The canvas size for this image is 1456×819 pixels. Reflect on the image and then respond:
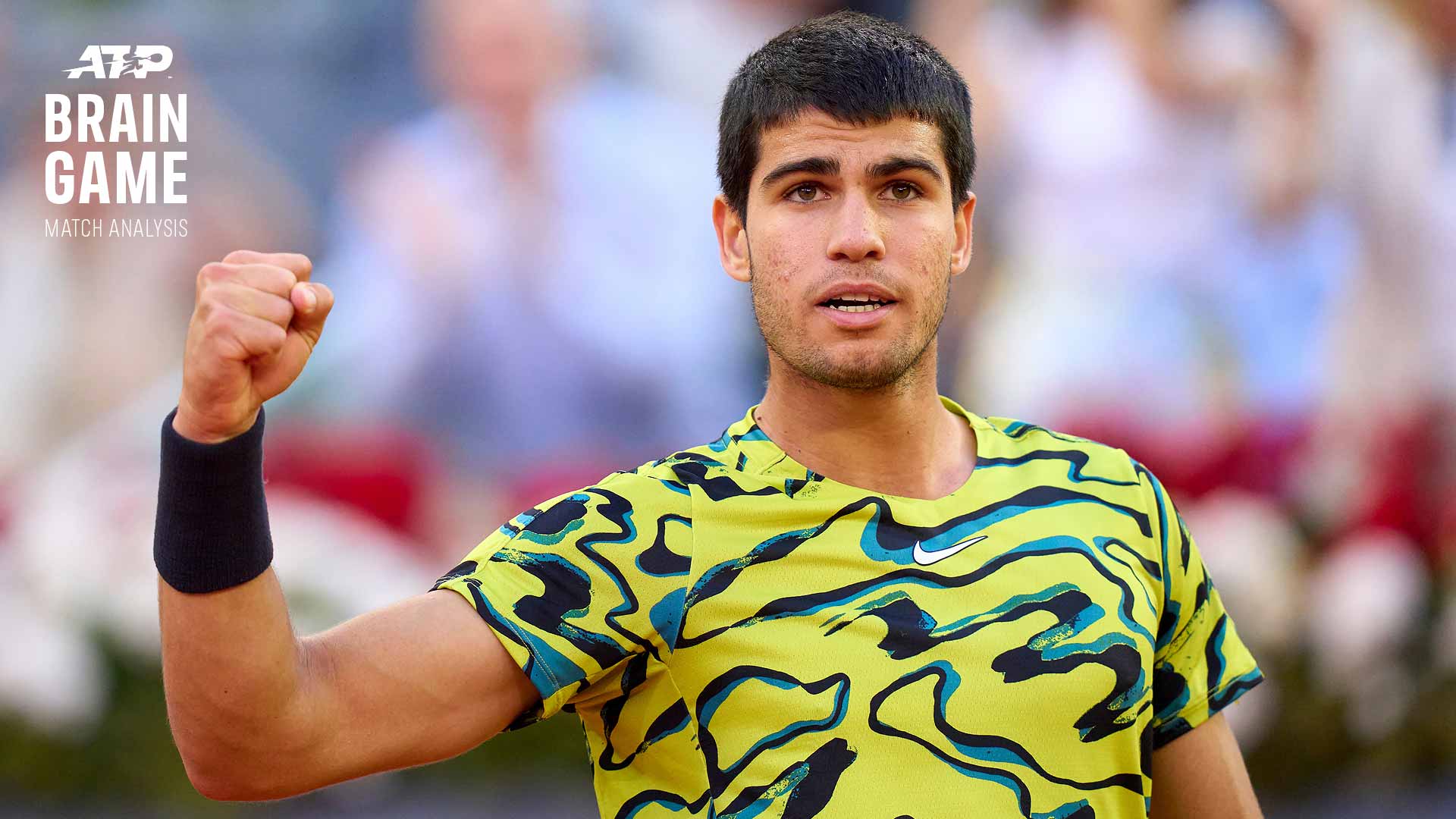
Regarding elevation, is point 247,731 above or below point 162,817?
above

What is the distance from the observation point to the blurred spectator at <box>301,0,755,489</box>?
4.95 metres

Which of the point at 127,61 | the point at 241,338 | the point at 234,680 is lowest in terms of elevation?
the point at 234,680

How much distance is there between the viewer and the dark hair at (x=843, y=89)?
6.72ft

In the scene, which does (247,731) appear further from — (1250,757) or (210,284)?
(1250,757)

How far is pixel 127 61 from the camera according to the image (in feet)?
16.1

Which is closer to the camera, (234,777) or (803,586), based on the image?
(234,777)

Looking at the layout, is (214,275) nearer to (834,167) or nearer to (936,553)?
(834,167)

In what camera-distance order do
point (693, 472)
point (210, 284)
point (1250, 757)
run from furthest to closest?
1. point (1250, 757)
2. point (693, 472)
3. point (210, 284)

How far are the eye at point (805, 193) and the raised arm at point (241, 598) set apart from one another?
74 cm

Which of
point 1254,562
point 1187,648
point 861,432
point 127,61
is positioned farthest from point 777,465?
point 1254,562

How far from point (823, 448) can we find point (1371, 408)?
442 centimetres

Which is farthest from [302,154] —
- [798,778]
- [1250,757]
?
[1250,757]

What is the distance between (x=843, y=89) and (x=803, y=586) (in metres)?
0.70

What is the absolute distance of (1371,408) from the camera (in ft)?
18.9
